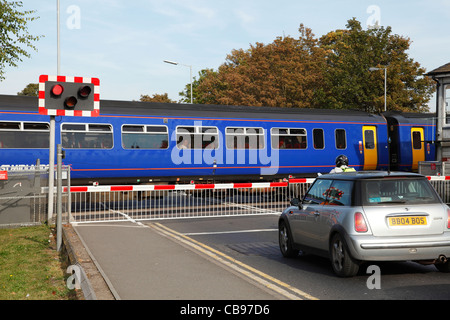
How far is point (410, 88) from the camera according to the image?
48625mm

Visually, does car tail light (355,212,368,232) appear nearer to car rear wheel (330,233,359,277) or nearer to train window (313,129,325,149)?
car rear wheel (330,233,359,277)

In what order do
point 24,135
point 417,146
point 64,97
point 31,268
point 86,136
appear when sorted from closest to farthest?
Result: 1. point 31,268
2. point 64,97
3. point 24,135
4. point 86,136
5. point 417,146

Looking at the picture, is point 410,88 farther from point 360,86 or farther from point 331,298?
point 331,298

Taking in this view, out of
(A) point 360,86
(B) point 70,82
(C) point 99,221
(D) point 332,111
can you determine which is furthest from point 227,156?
(A) point 360,86

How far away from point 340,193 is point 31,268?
4628mm

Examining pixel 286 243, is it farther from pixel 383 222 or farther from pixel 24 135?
pixel 24 135

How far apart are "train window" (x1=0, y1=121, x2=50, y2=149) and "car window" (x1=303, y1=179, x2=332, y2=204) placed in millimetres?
11502

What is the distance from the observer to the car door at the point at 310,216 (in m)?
8.88

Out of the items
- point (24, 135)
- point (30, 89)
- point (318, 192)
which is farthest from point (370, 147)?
point (30, 89)

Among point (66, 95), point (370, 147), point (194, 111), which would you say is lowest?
Result: point (370, 147)

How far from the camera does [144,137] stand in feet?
66.5

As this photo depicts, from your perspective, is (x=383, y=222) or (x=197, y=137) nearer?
(x=383, y=222)

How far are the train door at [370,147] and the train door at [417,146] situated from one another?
227 cm

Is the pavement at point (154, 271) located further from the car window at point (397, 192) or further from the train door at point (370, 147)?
the train door at point (370, 147)
